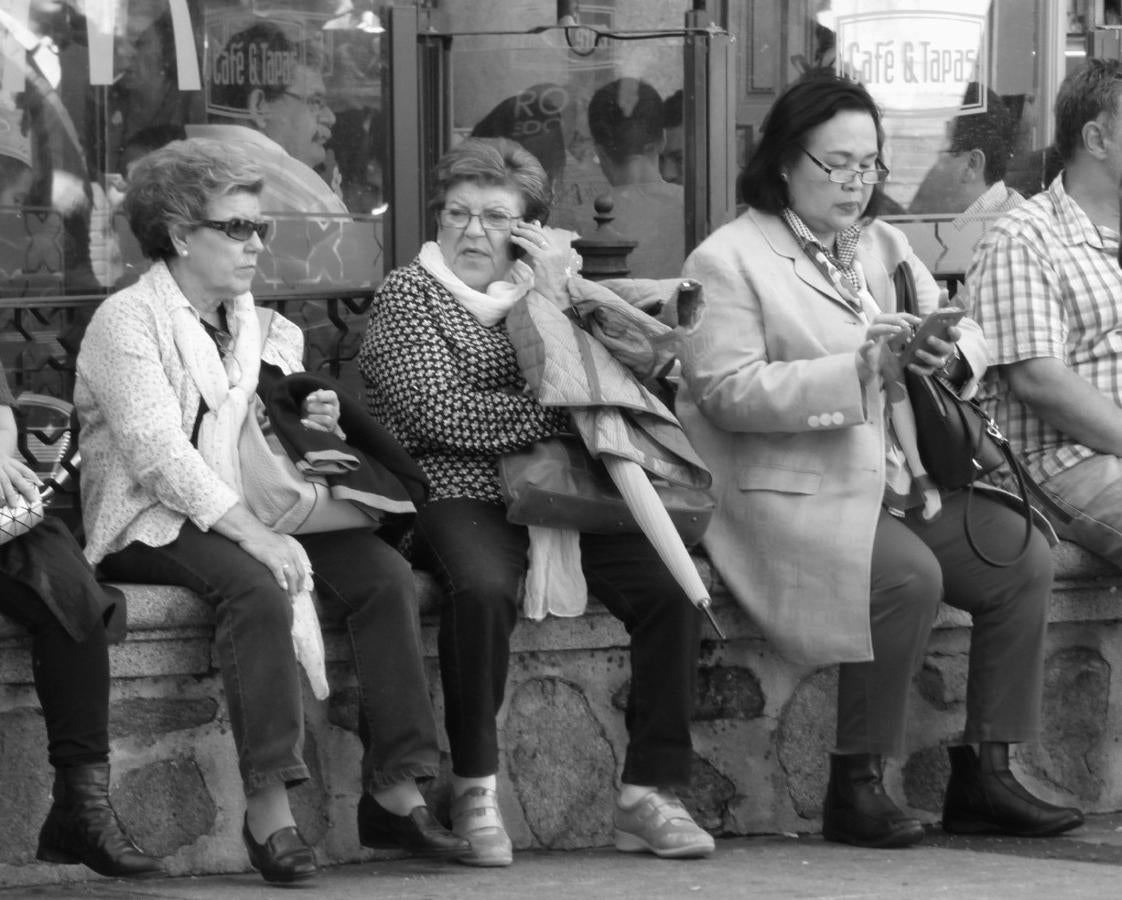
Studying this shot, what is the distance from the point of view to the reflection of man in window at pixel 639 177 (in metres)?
6.23

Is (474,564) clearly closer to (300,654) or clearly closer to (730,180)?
(300,654)

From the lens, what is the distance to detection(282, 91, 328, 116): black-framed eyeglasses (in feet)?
20.3

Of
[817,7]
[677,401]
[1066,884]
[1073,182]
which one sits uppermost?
[817,7]

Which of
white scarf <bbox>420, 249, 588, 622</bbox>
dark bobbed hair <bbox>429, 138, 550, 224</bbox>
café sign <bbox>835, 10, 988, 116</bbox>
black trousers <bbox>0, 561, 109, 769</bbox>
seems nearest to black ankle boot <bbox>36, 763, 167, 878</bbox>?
black trousers <bbox>0, 561, 109, 769</bbox>

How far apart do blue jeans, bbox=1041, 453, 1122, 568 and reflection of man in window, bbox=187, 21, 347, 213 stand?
203cm

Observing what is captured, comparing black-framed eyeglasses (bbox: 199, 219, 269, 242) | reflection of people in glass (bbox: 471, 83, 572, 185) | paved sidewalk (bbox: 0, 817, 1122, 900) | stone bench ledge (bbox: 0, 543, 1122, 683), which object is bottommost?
paved sidewalk (bbox: 0, 817, 1122, 900)

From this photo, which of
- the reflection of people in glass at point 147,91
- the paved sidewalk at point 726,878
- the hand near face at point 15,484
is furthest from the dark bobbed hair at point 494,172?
the paved sidewalk at point 726,878

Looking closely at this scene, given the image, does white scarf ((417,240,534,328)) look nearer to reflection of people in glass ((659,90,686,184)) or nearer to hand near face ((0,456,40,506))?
reflection of people in glass ((659,90,686,184))

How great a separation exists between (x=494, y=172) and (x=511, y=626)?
3.74 ft

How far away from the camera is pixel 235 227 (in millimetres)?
5086

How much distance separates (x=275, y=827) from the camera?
470cm

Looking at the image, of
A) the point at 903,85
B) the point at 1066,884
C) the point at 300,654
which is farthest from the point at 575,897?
the point at 903,85

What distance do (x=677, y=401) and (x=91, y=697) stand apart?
1.64 metres

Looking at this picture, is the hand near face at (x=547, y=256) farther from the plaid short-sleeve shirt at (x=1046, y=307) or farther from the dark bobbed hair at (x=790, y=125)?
the plaid short-sleeve shirt at (x=1046, y=307)
